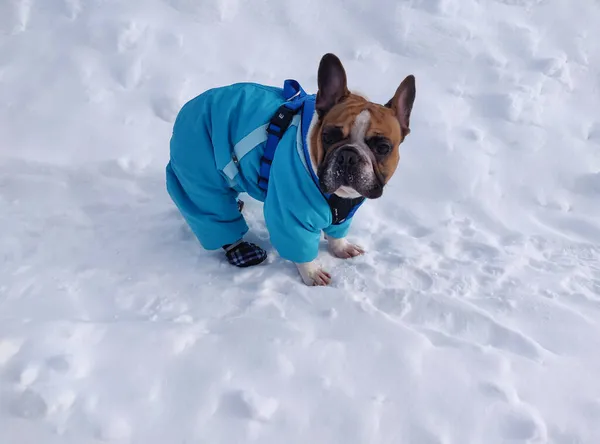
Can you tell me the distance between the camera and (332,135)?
2684mm

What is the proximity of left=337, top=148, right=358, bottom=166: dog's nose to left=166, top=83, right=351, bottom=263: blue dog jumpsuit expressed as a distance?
266 millimetres

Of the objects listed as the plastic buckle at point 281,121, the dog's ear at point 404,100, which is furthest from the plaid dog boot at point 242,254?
the dog's ear at point 404,100

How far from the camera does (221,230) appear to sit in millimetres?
3283

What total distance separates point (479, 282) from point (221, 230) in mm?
1651

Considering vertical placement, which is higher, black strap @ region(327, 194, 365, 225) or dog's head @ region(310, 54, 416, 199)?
dog's head @ region(310, 54, 416, 199)

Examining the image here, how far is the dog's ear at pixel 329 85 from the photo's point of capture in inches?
107

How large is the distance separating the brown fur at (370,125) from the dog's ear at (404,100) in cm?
5

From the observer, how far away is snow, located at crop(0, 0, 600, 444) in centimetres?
235

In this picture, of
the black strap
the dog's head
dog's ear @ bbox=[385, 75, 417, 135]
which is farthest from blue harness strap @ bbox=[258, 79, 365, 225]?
dog's ear @ bbox=[385, 75, 417, 135]

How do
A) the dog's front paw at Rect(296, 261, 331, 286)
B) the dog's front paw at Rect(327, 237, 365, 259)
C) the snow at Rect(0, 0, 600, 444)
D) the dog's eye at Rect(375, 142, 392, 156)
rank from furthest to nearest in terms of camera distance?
the dog's front paw at Rect(327, 237, 365, 259), the dog's front paw at Rect(296, 261, 331, 286), the dog's eye at Rect(375, 142, 392, 156), the snow at Rect(0, 0, 600, 444)

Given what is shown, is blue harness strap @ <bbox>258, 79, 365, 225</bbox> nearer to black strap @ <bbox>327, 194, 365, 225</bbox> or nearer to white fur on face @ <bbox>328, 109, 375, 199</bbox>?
black strap @ <bbox>327, 194, 365, 225</bbox>

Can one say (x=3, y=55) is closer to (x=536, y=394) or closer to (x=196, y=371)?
(x=196, y=371)

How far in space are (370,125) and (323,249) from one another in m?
1.16

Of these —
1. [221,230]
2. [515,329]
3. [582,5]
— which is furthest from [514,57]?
[221,230]
